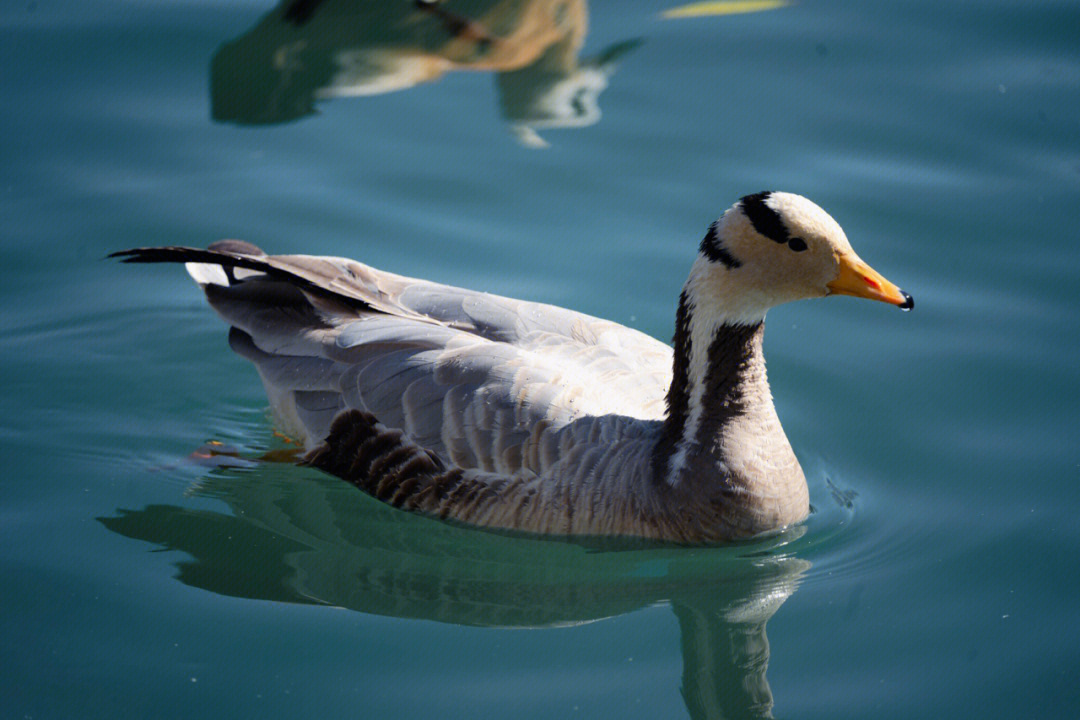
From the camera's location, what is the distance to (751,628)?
6051 millimetres

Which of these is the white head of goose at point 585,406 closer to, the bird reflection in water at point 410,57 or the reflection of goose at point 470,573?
the reflection of goose at point 470,573

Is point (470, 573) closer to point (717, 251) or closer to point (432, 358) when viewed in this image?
point (432, 358)

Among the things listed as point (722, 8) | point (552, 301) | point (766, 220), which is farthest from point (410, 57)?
point (766, 220)

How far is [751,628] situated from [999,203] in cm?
452

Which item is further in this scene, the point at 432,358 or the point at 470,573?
the point at 432,358

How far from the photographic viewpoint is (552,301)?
8320 millimetres

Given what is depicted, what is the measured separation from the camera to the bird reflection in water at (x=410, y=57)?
10219 mm

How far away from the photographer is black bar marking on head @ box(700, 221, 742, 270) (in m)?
6.15

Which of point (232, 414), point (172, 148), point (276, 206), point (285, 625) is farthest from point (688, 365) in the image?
point (172, 148)

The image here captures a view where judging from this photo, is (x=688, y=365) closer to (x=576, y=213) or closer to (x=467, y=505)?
(x=467, y=505)

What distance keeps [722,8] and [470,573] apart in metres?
6.97

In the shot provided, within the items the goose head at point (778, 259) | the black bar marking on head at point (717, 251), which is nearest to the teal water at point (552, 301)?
the goose head at point (778, 259)

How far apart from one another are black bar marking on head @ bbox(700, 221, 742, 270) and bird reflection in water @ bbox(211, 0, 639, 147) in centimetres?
392

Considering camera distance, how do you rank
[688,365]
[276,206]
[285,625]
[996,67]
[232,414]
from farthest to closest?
[996,67] < [276,206] < [232,414] < [688,365] < [285,625]
